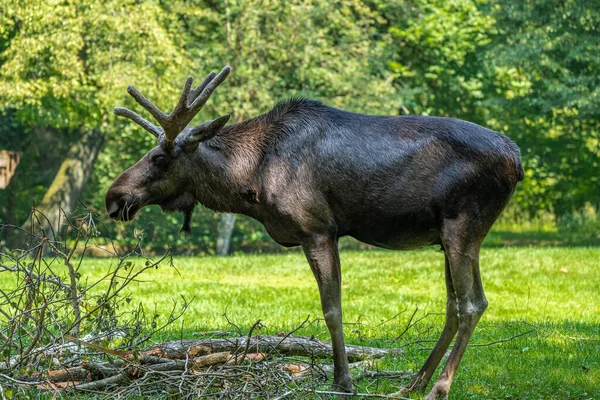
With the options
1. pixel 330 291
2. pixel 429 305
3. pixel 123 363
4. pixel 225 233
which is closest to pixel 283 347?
pixel 330 291

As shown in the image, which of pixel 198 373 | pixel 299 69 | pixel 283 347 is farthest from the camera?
pixel 299 69

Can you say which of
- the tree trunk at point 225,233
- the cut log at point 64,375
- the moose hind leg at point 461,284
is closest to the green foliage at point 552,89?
the tree trunk at point 225,233

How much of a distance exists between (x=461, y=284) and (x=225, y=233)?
21081mm

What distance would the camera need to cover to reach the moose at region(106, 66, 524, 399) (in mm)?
6969

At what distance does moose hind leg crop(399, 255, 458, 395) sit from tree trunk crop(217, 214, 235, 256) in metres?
20.4

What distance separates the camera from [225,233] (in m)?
27.8

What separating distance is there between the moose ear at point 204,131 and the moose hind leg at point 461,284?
184cm

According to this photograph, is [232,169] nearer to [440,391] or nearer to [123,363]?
[123,363]

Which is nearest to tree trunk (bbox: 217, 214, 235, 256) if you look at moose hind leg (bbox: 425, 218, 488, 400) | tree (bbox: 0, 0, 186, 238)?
tree (bbox: 0, 0, 186, 238)

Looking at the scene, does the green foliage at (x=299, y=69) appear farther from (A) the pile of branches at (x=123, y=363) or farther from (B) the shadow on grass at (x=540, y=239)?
(A) the pile of branches at (x=123, y=363)

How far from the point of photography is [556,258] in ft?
61.7

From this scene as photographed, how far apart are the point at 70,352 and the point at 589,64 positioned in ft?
67.2

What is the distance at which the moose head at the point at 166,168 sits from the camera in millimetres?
7305

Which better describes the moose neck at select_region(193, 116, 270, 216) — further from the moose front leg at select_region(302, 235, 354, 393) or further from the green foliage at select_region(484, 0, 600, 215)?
the green foliage at select_region(484, 0, 600, 215)
